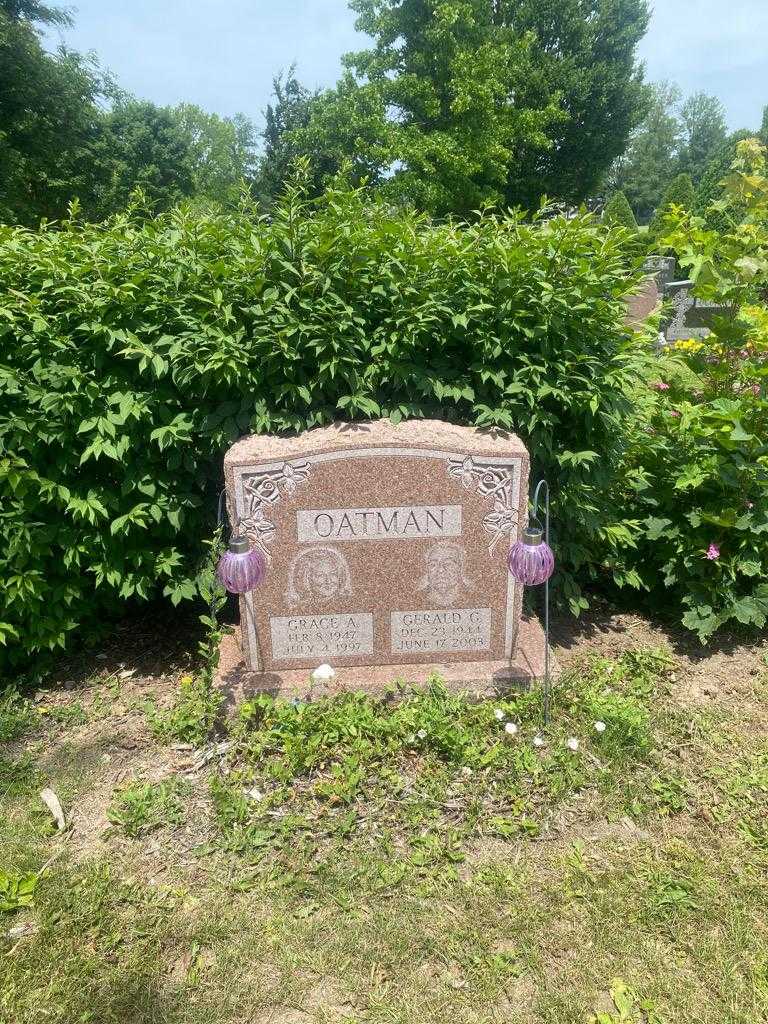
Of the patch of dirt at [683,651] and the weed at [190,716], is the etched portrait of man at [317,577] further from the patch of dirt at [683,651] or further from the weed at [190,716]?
the patch of dirt at [683,651]

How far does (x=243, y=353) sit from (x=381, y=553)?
1139 millimetres

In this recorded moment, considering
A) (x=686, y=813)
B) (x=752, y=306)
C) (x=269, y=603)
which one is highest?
(x=752, y=306)

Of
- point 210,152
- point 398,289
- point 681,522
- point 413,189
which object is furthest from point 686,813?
point 210,152

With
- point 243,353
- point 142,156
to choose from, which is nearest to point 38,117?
point 142,156

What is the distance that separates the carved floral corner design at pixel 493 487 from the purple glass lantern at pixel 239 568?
99cm

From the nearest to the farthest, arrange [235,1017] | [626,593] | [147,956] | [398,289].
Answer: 1. [235,1017]
2. [147,956]
3. [398,289]
4. [626,593]

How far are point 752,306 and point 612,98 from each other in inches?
1015

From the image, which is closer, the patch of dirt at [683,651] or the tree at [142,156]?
the patch of dirt at [683,651]

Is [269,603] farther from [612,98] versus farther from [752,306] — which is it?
[612,98]

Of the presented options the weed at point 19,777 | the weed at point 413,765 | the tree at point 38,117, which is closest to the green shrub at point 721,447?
the weed at point 413,765

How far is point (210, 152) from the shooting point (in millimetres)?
49906

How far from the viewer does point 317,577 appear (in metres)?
3.22

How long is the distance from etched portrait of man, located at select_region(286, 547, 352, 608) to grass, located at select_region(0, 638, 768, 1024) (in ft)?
1.64

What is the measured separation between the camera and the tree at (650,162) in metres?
54.7
